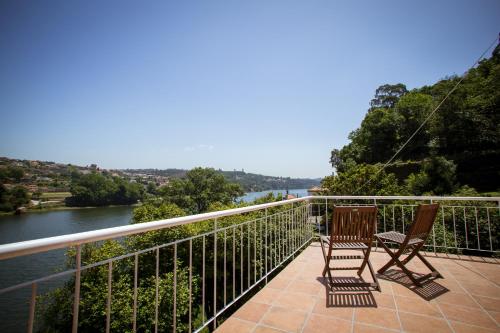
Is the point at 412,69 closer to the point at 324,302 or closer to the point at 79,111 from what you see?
the point at 324,302

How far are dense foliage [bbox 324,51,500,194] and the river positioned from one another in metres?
11.3

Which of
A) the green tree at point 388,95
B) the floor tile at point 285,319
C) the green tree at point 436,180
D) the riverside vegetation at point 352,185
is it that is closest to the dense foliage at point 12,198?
the riverside vegetation at point 352,185

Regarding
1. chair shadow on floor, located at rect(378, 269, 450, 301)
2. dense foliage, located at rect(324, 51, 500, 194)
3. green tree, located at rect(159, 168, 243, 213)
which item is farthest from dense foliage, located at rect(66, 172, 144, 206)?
chair shadow on floor, located at rect(378, 269, 450, 301)

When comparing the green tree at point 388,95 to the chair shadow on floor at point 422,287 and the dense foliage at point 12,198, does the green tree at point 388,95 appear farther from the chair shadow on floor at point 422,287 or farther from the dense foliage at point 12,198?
the dense foliage at point 12,198

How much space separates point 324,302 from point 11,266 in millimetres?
27950

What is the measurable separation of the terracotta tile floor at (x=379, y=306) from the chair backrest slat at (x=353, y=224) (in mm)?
647

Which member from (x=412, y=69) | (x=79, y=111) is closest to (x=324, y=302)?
(x=412, y=69)

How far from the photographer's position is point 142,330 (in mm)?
8445

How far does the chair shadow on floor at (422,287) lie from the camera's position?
9.58 ft

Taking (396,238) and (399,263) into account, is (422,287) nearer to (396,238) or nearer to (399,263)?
(399,263)

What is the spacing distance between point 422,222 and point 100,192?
Result: 69.1 m

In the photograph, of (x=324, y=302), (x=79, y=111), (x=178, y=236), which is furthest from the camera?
(x=79, y=111)

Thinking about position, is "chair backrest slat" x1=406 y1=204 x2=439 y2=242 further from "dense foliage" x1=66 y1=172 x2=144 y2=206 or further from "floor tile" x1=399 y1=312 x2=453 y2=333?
"dense foliage" x1=66 y1=172 x2=144 y2=206

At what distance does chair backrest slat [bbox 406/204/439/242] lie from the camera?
3054 millimetres
